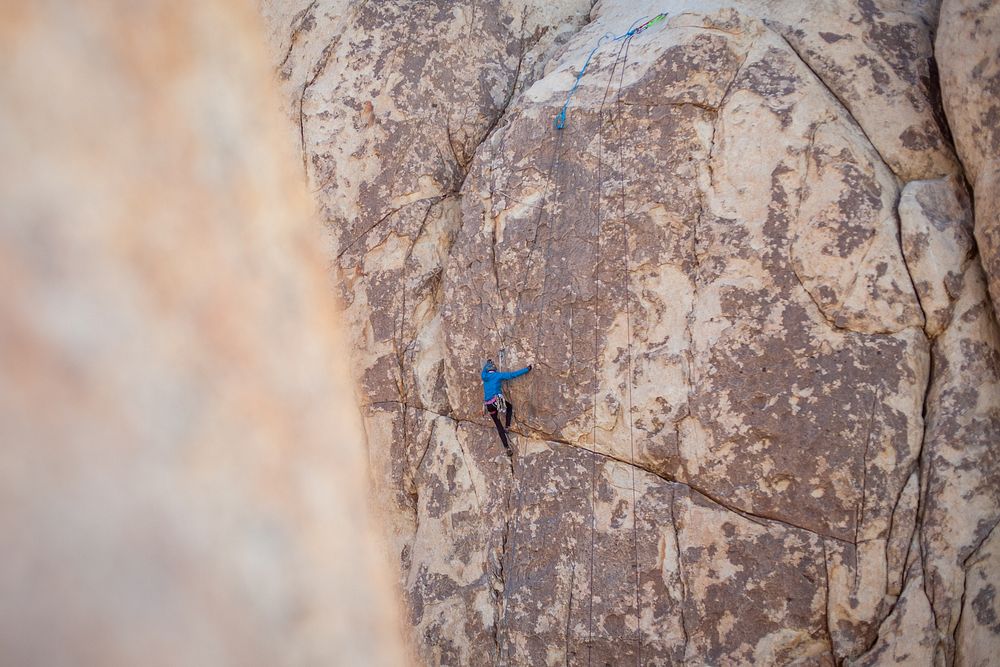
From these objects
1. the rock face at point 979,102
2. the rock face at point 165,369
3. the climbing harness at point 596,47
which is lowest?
the rock face at point 165,369

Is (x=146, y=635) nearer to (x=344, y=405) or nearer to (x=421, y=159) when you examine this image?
(x=344, y=405)

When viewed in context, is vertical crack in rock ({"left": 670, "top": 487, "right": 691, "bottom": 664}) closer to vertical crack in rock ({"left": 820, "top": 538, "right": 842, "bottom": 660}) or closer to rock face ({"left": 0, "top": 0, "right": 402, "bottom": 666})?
vertical crack in rock ({"left": 820, "top": 538, "right": 842, "bottom": 660})

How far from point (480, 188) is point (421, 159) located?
2.42 ft

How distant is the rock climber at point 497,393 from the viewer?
6.15 meters

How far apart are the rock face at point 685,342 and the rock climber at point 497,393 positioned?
124 mm

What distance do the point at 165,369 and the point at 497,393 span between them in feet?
18.5

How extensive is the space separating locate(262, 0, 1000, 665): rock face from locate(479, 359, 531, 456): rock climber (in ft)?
0.41

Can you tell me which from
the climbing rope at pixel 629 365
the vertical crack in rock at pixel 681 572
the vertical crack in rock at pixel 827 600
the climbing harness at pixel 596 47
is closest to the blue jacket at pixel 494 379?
the climbing rope at pixel 629 365

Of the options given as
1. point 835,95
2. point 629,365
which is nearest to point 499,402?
point 629,365

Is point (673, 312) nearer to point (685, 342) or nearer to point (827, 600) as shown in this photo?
point (685, 342)

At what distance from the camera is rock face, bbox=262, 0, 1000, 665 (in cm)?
529

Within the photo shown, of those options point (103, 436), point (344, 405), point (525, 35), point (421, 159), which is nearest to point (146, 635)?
point (103, 436)

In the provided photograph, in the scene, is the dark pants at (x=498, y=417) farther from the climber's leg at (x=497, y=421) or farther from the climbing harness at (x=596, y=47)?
the climbing harness at (x=596, y=47)

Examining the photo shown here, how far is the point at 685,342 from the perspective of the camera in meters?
5.78
